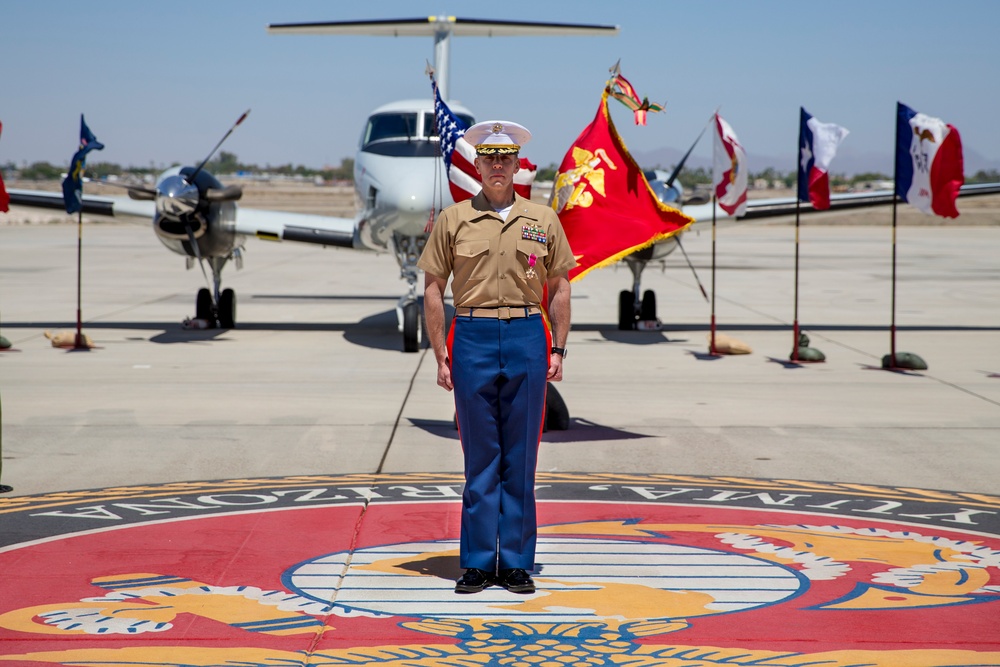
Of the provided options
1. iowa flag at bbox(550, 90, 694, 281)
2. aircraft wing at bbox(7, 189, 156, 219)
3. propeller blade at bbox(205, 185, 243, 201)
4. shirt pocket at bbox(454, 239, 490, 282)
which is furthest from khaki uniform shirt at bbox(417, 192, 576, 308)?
aircraft wing at bbox(7, 189, 156, 219)

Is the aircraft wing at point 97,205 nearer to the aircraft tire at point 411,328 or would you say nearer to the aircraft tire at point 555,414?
the aircraft tire at point 411,328

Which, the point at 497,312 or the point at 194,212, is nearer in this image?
the point at 497,312

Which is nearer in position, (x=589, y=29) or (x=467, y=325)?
(x=467, y=325)

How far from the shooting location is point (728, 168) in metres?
15.4

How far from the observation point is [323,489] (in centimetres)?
761

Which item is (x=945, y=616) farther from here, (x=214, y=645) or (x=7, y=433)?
(x=7, y=433)

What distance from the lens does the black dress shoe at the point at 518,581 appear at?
5387 millimetres

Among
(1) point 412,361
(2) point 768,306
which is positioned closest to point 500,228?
(1) point 412,361

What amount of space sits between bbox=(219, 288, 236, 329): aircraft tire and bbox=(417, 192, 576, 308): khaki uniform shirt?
13639mm

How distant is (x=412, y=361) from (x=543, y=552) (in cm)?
872

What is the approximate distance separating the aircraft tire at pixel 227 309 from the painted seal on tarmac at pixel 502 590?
36.4ft

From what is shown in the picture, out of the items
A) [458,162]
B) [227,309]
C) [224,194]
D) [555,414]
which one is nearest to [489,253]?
[458,162]

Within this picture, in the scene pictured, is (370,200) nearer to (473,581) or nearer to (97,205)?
(97,205)

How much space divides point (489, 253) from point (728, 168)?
10.7 meters
